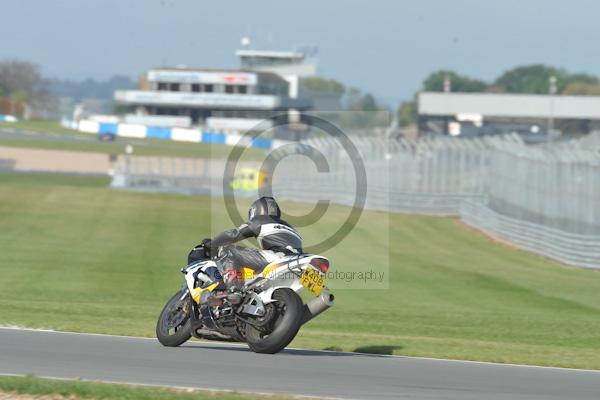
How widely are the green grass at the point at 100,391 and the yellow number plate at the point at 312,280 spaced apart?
85.2 inches

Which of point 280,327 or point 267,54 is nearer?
point 280,327

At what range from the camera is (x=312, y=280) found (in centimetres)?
1102

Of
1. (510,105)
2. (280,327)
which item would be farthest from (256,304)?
(510,105)

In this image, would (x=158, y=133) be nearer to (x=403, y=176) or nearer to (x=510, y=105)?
(x=510, y=105)

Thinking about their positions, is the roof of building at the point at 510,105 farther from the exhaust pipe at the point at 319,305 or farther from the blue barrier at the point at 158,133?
the exhaust pipe at the point at 319,305

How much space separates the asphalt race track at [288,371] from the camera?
9.49 meters

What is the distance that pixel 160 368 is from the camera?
Result: 1043 centimetres

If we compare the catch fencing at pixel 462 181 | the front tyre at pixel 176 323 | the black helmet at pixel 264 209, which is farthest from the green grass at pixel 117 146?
the black helmet at pixel 264 209

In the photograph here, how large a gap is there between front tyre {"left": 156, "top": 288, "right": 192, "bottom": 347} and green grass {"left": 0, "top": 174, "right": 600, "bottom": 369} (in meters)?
1.47

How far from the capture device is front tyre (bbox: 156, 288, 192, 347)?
1198 cm

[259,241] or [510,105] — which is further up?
[510,105]

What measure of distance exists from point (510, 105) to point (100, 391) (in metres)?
83.8

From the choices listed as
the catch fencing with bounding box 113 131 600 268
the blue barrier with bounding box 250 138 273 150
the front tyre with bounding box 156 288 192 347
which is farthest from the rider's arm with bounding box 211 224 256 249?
the blue barrier with bounding box 250 138 273 150

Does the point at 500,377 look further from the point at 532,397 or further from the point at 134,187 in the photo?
the point at 134,187
